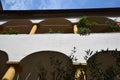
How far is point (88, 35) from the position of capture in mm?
14125

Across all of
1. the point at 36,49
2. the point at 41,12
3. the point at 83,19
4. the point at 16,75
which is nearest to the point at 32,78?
the point at 16,75

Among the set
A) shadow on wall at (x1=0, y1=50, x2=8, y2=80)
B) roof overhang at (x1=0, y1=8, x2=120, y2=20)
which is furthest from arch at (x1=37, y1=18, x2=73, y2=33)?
shadow on wall at (x1=0, y1=50, x2=8, y2=80)

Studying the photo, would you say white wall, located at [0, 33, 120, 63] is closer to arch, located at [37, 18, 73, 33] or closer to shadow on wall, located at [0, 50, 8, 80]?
shadow on wall, located at [0, 50, 8, 80]

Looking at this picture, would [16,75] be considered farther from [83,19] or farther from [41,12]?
[41,12]

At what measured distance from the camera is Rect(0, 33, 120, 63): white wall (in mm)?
12984

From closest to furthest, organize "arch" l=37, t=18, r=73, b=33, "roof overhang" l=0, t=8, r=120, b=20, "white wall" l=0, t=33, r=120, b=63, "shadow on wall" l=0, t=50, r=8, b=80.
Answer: "shadow on wall" l=0, t=50, r=8, b=80 < "white wall" l=0, t=33, r=120, b=63 < "arch" l=37, t=18, r=73, b=33 < "roof overhang" l=0, t=8, r=120, b=20

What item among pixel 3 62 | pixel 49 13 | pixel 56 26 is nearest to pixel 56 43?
pixel 3 62

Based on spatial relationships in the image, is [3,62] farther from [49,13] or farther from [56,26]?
[49,13]

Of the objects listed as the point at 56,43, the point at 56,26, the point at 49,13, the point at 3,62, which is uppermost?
the point at 56,43

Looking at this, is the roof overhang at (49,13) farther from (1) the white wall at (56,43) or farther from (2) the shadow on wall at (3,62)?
(2) the shadow on wall at (3,62)

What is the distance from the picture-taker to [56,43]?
44.4 feet

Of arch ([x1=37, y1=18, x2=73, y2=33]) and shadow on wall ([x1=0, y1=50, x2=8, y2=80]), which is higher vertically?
shadow on wall ([x1=0, y1=50, x2=8, y2=80])

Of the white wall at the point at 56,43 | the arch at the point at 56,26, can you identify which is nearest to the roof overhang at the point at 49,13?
the arch at the point at 56,26

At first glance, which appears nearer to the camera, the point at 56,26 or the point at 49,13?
the point at 56,26
